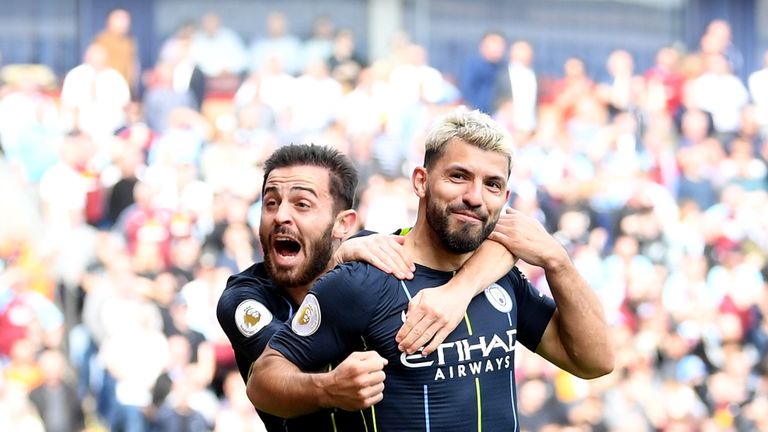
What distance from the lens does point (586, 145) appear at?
14.5 metres

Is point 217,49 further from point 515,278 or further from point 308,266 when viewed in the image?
point 515,278

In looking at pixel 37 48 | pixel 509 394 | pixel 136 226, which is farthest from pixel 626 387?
pixel 509 394

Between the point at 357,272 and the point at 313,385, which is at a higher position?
the point at 357,272

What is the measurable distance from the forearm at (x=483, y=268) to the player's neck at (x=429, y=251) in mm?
49

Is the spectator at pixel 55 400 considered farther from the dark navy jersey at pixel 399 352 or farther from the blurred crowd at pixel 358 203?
the dark navy jersey at pixel 399 352

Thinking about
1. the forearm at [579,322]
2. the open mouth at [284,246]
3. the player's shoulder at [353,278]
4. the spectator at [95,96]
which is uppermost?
the spectator at [95,96]

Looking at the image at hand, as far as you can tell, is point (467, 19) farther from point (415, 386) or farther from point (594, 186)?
point (415, 386)

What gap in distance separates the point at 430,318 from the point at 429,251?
0.32 meters

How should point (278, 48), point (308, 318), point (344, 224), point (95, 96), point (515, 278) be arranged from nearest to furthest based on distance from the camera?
point (308, 318)
point (515, 278)
point (344, 224)
point (95, 96)
point (278, 48)

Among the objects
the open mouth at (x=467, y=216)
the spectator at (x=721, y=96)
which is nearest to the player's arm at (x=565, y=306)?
the open mouth at (x=467, y=216)

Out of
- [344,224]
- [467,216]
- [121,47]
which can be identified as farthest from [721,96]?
[467,216]

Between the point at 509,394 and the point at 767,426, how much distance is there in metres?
9.46

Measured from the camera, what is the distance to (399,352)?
4.07 metres

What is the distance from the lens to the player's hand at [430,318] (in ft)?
13.3
